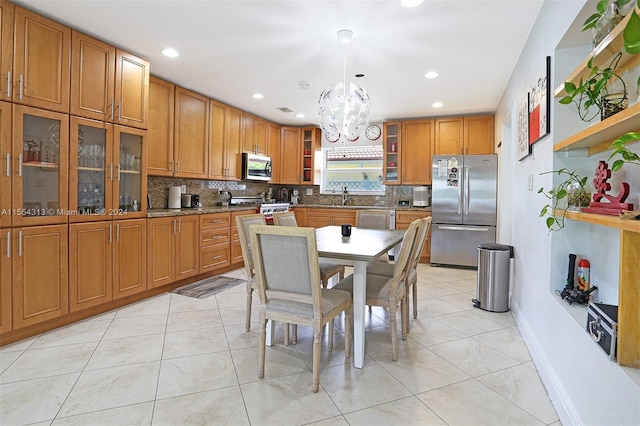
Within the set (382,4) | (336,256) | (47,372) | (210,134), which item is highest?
(382,4)

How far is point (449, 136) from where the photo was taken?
5.54 metres

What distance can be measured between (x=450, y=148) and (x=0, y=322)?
5.58 metres

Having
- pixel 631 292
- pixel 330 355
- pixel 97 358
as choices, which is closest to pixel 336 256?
pixel 330 355

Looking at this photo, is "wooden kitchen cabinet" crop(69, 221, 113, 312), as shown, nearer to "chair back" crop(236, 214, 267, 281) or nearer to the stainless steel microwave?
"chair back" crop(236, 214, 267, 281)

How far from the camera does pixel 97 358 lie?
2.30 m

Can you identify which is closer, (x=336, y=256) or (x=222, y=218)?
(x=336, y=256)

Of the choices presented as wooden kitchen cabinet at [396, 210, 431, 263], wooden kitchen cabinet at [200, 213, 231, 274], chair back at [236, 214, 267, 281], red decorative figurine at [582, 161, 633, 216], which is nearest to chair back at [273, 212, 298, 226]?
chair back at [236, 214, 267, 281]

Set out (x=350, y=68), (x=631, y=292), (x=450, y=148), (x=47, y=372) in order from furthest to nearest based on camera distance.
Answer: (x=450, y=148), (x=350, y=68), (x=47, y=372), (x=631, y=292)

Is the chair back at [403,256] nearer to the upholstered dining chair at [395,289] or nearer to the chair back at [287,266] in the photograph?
the upholstered dining chair at [395,289]

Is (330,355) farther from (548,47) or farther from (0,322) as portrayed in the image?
(548,47)

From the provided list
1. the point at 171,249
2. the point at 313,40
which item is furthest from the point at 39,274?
the point at 313,40

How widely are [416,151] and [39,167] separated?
4.90m

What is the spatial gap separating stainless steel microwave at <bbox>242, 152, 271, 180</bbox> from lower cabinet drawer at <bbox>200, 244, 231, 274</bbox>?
1255 millimetres

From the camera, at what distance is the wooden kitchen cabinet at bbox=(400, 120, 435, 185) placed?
5676 millimetres
